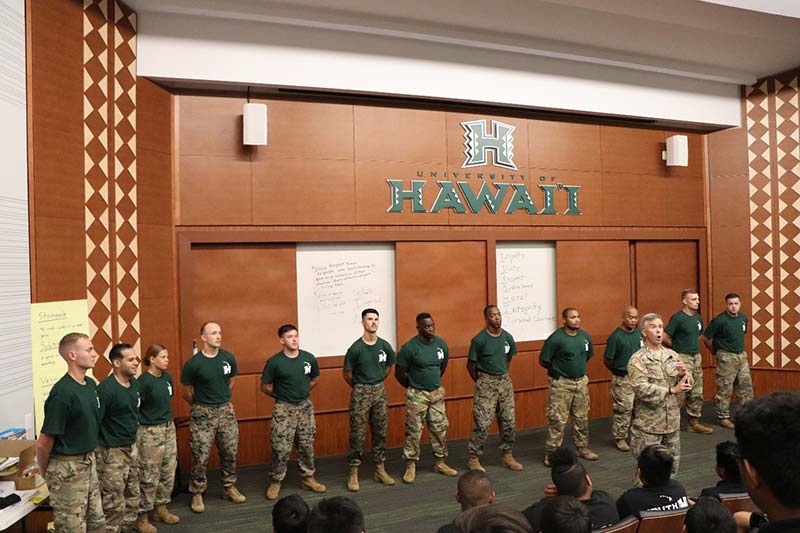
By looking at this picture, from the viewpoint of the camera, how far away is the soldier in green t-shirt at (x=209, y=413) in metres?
5.32

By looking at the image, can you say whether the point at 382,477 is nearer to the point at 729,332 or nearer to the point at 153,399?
the point at 153,399

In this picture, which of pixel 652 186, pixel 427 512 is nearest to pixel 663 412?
pixel 427 512

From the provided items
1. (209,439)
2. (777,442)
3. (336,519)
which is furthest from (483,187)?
(777,442)

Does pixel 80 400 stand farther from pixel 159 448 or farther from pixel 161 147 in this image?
pixel 161 147

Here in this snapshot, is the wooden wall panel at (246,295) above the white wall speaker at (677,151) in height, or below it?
below

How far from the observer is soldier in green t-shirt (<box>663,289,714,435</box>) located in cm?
742

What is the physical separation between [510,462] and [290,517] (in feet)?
13.5

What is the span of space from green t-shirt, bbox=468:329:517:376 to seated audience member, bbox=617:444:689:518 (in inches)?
115

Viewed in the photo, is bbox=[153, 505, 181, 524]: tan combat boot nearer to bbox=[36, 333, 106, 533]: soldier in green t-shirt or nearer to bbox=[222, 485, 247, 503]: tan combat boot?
bbox=[222, 485, 247, 503]: tan combat boot

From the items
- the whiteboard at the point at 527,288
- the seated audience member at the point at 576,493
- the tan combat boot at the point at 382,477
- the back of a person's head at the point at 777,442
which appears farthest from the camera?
the whiteboard at the point at 527,288

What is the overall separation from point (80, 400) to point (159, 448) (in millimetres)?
1200

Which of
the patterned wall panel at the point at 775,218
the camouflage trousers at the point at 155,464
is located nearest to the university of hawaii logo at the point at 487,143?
the patterned wall panel at the point at 775,218

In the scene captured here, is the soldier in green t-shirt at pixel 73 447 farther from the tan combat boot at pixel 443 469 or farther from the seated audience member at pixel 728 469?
the seated audience member at pixel 728 469

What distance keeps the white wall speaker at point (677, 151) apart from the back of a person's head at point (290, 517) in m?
7.63
